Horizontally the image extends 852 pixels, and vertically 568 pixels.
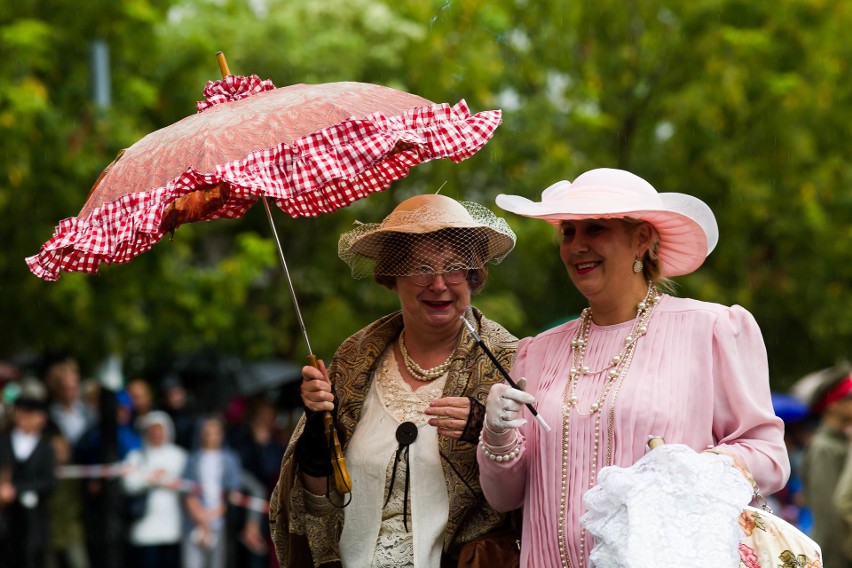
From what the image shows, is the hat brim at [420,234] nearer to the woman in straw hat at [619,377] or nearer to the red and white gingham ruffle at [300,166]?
the red and white gingham ruffle at [300,166]

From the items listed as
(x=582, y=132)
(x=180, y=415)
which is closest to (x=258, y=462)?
(x=180, y=415)

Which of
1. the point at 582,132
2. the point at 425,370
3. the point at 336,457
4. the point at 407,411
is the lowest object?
the point at 336,457

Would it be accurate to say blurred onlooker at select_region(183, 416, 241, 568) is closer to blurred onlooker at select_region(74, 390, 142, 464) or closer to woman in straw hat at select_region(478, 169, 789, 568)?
blurred onlooker at select_region(74, 390, 142, 464)

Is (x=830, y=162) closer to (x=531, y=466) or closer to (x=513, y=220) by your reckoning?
(x=513, y=220)

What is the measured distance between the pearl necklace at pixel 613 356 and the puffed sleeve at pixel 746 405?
0.27 meters

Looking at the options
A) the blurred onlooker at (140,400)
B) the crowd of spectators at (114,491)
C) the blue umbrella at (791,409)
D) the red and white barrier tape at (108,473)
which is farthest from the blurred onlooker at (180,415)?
the blue umbrella at (791,409)

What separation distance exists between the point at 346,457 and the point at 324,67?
14.6 meters

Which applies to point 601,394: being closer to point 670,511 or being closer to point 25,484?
point 670,511

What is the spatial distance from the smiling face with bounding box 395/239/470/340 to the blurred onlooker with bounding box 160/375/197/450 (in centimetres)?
806

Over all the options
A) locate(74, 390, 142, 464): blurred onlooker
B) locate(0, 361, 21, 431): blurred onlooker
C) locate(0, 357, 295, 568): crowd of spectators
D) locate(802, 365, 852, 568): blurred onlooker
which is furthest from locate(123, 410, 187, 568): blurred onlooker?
locate(802, 365, 852, 568): blurred onlooker

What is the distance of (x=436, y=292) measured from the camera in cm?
537

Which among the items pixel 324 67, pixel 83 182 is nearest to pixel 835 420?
pixel 83 182

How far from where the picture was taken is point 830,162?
61.7 feet

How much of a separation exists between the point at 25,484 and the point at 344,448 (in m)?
7.20
